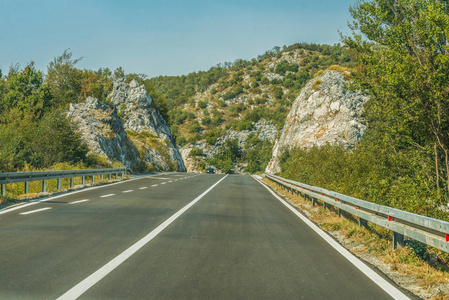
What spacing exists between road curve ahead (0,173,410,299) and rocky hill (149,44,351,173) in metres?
93.2

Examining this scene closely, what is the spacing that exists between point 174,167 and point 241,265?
54.6 meters

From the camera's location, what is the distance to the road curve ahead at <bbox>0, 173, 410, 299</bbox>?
4.22m

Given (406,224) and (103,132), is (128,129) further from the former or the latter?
(406,224)

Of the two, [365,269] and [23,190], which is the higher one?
[365,269]

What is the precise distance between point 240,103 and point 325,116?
343 ft

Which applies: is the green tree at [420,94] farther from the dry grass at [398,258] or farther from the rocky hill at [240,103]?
the rocky hill at [240,103]

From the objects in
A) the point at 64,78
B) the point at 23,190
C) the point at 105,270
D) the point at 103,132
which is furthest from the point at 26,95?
the point at 105,270

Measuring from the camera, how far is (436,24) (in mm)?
10656

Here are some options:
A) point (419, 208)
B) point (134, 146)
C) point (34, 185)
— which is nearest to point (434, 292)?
point (419, 208)

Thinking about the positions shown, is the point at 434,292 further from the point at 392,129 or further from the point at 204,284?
the point at 392,129

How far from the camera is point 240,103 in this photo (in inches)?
6112

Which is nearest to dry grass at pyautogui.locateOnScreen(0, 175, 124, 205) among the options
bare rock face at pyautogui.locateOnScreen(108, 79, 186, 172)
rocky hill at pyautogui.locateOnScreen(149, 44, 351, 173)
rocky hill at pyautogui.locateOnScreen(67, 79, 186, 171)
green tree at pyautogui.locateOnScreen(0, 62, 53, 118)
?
rocky hill at pyautogui.locateOnScreen(67, 79, 186, 171)

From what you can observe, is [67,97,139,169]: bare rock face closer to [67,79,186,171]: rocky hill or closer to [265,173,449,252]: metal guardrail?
[67,79,186,171]: rocky hill

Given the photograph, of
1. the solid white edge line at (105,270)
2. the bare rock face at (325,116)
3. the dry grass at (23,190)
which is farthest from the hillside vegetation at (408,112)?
the bare rock face at (325,116)
